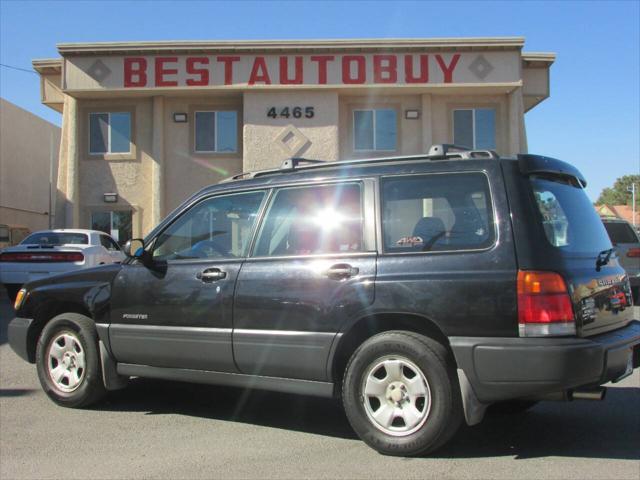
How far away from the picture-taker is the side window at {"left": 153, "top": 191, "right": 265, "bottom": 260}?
16.4 ft

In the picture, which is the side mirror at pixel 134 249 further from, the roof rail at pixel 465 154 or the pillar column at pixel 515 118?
the pillar column at pixel 515 118

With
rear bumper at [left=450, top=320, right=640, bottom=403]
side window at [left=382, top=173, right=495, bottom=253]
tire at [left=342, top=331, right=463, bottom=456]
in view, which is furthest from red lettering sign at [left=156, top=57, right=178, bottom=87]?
rear bumper at [left=450, top=320, right=640, bottom=403]

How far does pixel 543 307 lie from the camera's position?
3.78m

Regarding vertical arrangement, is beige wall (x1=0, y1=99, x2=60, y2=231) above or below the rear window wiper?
above

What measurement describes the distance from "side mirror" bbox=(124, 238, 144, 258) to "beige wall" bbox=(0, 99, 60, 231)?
968 inches

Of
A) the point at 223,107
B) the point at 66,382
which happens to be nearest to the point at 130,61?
the point at 223,107

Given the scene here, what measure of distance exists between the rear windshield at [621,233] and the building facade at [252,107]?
21.0ft

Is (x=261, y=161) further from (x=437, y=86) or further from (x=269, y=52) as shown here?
(x=437, y=86)

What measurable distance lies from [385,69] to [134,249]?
14.1 m

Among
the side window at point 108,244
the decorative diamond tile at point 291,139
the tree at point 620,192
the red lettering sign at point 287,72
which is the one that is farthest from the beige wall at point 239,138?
the tree at point 620,192

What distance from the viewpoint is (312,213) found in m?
4.76

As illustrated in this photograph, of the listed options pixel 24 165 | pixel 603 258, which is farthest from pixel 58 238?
pixel 24 165

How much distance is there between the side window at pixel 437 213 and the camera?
4.12 meters

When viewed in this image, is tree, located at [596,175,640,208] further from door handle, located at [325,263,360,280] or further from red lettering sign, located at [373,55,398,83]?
door handle, located at [325,263,360,280]
